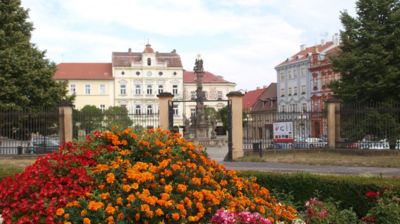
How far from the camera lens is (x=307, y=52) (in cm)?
7394

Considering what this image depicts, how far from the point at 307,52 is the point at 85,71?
3695 cm

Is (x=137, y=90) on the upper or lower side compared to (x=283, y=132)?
upper

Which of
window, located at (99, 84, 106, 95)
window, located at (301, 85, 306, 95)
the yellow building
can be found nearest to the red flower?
window, located at (301, 85, 306, 95)

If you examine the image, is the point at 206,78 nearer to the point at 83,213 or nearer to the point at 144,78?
the point at 144,78

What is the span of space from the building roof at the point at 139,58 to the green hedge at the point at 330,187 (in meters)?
72.7

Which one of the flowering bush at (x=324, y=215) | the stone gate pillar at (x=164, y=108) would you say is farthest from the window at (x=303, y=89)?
the flowering bush at (x=324, y=215)

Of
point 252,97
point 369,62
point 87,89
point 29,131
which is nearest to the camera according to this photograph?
point 29,131

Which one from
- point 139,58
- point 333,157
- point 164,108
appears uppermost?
A: point 139,58

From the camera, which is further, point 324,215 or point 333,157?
point 333,157

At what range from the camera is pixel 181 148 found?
7.15 metres

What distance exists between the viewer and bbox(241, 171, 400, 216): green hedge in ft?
26.8

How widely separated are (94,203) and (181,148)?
1955mm

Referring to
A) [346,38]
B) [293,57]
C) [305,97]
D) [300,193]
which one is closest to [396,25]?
[346,38]

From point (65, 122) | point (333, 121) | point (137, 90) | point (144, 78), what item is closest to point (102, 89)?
point (137, 90)
